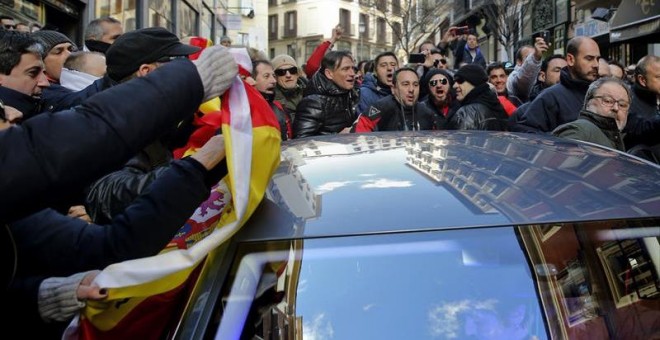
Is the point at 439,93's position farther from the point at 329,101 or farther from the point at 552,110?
the point at 552,110

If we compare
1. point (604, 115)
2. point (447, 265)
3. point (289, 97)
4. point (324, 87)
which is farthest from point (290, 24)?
point (447, 265)

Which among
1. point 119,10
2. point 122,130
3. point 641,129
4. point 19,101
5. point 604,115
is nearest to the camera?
point 122,130

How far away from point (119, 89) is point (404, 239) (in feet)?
2.56

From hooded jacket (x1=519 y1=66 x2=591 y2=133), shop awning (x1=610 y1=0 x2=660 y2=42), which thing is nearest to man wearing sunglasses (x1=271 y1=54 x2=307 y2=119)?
hooded jacket (x1=519 y1=66 x2=591 y2=133)

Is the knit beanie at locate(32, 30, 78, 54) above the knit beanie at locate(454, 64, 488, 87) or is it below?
above

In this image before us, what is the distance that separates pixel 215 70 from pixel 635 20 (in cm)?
1290

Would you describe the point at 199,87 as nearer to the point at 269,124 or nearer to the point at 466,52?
→ the point at 269,124

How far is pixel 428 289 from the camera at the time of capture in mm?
1678

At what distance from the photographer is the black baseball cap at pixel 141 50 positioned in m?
2.53

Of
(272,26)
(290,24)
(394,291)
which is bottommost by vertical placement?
(394,291)

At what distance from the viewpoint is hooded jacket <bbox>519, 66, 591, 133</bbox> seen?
5211 mm

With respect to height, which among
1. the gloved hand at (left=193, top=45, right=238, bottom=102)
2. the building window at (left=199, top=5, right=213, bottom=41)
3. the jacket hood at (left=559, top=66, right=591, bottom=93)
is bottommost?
the gloved hand at (left=193, top=45, right=238, bottom=102)

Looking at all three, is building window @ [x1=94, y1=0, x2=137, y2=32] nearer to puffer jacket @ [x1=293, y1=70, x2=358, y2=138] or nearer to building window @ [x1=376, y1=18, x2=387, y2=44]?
puffer jacket @ [x1=293, y1=70, x2=358, y2=138]

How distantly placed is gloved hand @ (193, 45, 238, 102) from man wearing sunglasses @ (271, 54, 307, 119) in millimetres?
4760
